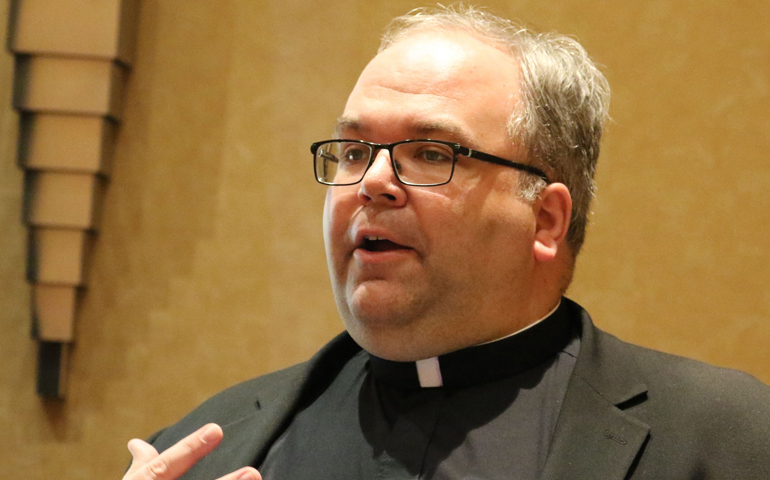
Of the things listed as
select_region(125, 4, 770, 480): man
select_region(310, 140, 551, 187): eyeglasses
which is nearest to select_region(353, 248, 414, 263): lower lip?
select_region(125, 4, 770, 480): man

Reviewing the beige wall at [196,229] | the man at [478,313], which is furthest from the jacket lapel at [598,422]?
the beige wall at [196,229]

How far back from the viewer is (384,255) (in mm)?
1405

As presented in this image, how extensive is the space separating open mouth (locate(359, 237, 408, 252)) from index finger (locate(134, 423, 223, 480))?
445mm

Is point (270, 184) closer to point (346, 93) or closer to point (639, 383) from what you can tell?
point (346, 93)

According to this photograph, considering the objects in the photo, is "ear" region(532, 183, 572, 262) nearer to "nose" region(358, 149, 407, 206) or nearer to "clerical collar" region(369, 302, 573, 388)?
"clerical collar" region(369, 302, 573, 388)

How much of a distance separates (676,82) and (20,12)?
1.88 metres

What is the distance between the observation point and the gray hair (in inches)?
59.3

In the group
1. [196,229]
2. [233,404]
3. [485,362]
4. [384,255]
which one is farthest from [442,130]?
[196,229]

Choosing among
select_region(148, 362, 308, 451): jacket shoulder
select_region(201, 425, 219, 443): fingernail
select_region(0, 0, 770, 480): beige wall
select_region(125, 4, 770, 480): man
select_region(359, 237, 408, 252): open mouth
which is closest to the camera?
select_region(201, 425, 219, 443): fingernail

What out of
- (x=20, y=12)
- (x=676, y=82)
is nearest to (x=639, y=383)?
(x=676, y=82)

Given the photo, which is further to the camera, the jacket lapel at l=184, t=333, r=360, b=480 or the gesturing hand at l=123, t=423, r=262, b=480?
the jacket lapel at l=184, t=333, r=360, b=480

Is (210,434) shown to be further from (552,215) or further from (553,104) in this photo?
(553,104)

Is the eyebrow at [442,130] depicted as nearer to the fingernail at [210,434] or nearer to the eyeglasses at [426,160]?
the eyeglasses at [426,160]

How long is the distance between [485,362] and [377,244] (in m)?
0.31
